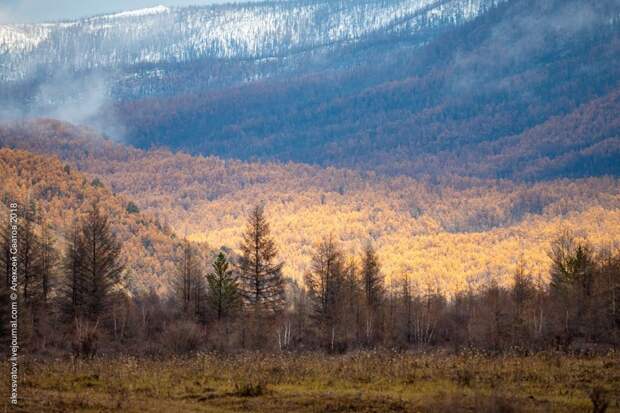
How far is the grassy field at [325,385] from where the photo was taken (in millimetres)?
30984

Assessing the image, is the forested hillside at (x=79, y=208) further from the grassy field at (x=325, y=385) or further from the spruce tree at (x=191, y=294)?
the grassy field at (x=325, y=385)

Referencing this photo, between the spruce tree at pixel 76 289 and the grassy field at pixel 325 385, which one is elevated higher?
the spruce tree at pixel 76 289

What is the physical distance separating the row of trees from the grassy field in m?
10.8

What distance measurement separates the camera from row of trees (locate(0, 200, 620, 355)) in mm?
59250

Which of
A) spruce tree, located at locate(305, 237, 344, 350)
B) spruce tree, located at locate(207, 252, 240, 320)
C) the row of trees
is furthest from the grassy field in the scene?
spruce tree, located at locate(305, 237, 344, 350)

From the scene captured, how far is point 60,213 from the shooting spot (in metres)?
139

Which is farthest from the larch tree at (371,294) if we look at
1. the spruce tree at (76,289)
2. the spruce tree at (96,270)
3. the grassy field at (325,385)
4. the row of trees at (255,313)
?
the grassy field at (325,385)

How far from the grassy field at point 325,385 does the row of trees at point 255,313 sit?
35.5 feet

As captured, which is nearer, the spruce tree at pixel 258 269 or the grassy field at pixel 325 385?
the grassy field at pixel 325 385

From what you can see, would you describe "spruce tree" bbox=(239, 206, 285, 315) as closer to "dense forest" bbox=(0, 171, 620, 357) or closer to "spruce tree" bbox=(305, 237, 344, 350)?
"dense forest" bbox=(0, 171, 620, 357)

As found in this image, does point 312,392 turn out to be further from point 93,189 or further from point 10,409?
point 93,189

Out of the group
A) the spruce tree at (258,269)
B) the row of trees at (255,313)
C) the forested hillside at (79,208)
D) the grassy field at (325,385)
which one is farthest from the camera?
the forested hillside at (79,208)

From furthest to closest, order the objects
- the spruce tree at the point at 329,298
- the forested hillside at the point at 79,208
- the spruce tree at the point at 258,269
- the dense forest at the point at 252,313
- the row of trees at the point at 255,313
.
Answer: the forested hillside at the point at 79,208
the spruce tree at the point at 329,298
the spruce tree at the point at 258,269
the row of trees at the point at 255,313
the dense forest at the point at 252,313

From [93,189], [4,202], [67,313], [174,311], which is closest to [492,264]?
[93,189]
